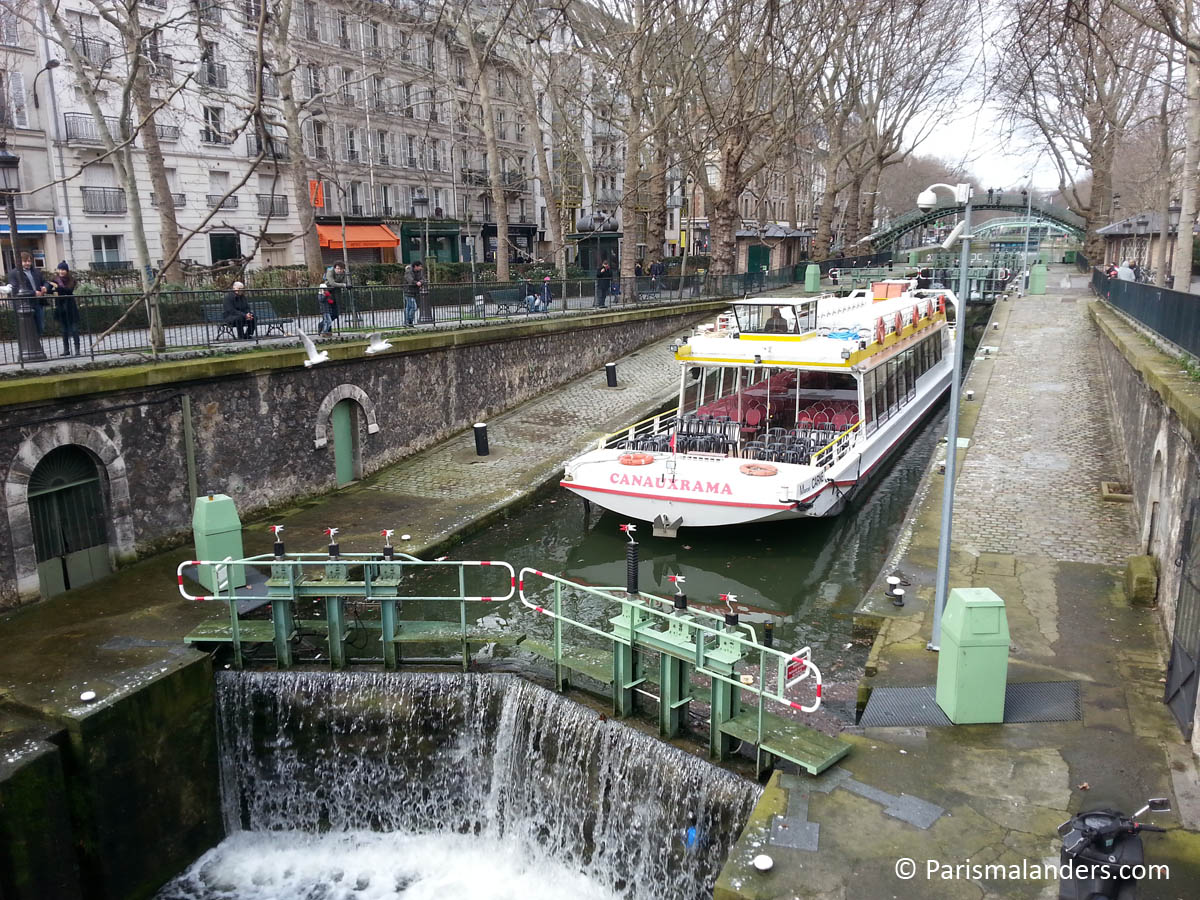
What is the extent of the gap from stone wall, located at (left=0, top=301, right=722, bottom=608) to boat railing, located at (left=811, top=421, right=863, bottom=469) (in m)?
8.48

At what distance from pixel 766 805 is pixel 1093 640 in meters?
4.65

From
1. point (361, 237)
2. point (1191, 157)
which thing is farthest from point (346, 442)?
point (361, 237)

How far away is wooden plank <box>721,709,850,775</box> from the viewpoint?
743 centimetres

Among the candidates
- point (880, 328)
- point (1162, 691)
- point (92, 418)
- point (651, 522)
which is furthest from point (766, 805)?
point (880, 328)

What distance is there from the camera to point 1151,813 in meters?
6.58

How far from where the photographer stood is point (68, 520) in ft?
41.1

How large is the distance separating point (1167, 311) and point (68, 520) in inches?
699

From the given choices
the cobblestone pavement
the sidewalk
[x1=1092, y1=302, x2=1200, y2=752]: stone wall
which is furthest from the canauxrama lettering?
[x1=1092, y1=302, x2=1200, y2=752]: stone wall

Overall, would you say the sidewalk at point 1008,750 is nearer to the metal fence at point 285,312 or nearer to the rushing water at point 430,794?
the rushing water at point 430,794

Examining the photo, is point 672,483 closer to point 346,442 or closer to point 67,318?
point 346,442

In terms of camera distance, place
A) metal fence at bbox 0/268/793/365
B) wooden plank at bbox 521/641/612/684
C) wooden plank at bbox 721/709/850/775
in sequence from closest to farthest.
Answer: wooden plank at bbox 721/709/850/775, wooden plank at bbox 521/641/612/684, metal fence at bbox 0/268/793/365

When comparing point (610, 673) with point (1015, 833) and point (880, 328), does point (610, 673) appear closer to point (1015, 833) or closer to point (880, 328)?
point (1015, 833)

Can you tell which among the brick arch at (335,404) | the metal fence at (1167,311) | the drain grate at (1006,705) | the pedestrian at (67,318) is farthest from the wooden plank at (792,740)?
the pedestrian at (67,318)

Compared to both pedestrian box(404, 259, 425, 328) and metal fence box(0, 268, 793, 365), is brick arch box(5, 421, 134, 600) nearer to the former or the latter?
metal fence box(0, 268, 793, 365)
